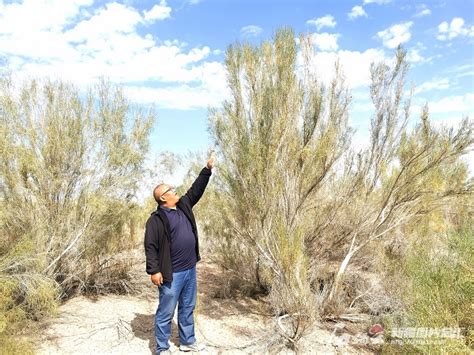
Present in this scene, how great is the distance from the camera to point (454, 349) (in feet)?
12.3

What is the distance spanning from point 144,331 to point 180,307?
3.44 feet

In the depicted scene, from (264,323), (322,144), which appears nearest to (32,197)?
(264,323)

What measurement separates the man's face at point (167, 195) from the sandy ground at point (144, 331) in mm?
1548

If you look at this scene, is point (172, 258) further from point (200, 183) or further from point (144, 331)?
point (144, 331)

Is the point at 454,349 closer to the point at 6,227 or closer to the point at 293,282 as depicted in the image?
the point at 293,282

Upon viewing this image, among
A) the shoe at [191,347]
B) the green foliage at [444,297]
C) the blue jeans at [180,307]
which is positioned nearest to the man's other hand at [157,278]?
the blue jeans at [180,307]

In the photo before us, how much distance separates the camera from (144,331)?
5.09m

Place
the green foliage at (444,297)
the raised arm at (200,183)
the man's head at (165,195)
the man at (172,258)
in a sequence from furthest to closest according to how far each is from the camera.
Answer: the raised arm at (200,183) < the man's head at (165,195) < the man at (172,258) < the green foliage at (444,297)

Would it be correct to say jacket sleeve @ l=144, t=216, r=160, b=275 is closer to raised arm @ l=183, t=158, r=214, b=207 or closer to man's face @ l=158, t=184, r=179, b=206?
man's face @ l=158, t=184, r=179, b=206

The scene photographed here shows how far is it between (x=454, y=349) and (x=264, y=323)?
103 inches

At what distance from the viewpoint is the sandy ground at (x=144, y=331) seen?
4605 millimetres

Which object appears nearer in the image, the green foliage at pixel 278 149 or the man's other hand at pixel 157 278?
the man's other hand at pixel 157 278

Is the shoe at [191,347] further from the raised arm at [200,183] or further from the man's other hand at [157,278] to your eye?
the raised arm at [200,183]

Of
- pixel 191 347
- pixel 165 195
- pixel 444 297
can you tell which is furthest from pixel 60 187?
pixel 444 297
